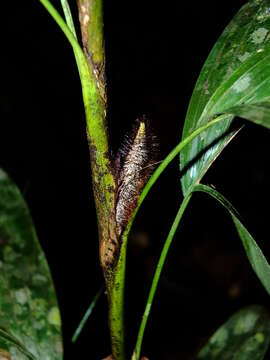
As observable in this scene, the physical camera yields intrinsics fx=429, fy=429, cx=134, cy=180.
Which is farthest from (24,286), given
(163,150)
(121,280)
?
(163,150)

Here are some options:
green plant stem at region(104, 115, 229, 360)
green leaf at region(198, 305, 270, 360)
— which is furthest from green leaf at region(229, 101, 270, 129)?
green leaf at region(198, 305, 270, 360)

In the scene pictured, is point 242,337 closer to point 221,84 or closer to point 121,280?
point 121,280

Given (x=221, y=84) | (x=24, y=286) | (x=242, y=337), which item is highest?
(x=221, y=84)

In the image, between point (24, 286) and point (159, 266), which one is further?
point (24, 286)

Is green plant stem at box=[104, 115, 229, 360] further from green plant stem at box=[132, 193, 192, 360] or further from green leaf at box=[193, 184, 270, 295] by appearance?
green leaf at box=[193, 184, 270, 295]

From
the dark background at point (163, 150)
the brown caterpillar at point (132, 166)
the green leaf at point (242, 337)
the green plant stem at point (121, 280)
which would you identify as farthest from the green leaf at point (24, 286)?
the dark background at point (163, 150)

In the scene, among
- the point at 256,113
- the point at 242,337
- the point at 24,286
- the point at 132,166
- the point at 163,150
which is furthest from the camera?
the point at 163,150

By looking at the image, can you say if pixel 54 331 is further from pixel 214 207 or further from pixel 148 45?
pixel 148 45
